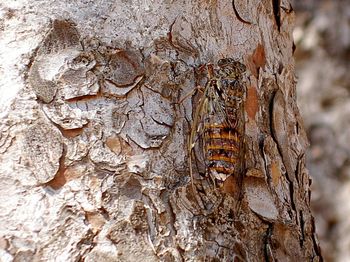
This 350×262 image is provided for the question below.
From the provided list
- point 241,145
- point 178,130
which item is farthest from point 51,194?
point 241,145

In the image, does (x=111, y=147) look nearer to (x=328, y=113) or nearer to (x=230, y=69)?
(x=230, y=69)

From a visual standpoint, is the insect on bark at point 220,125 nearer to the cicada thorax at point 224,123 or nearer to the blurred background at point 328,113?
the cicada thorax at point 224,123

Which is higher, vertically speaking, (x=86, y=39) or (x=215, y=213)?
(x=86, y=39)

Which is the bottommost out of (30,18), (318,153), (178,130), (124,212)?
(124,212)

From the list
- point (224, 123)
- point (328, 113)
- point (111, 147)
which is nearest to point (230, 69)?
point (224, 123)

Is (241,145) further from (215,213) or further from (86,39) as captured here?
(86,39)
